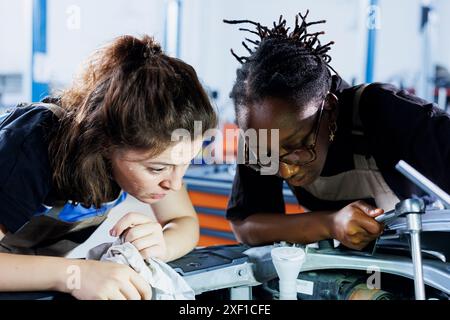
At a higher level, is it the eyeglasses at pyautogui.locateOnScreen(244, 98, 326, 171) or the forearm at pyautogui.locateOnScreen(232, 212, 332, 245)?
the eyeglasses at pyautogui.locateOnScreen(244, 98, 326, 171)

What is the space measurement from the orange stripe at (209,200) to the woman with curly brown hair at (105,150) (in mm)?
1281

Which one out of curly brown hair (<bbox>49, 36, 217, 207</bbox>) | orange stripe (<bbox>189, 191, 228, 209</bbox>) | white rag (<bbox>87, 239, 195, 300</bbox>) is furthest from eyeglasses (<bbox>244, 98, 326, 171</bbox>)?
orange stripe (<bbox>189, 191, 228, 209</bbox>)

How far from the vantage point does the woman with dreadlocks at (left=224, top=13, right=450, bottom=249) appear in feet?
2.48

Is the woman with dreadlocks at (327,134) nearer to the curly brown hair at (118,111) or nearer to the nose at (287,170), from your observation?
the nose at (287,170)

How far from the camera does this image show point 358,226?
2.28 feet

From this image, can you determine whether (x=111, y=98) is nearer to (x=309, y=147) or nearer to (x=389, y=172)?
(x=309, y=147)

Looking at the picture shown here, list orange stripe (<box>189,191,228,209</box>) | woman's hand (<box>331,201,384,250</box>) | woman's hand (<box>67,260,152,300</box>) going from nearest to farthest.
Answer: woman's hand (<box>67,260,152,300</box>)
woman's hand (<box>331,201,384,250</box>)
orange stripe (<box>189,191,228,209</box>)

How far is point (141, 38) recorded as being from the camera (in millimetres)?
751

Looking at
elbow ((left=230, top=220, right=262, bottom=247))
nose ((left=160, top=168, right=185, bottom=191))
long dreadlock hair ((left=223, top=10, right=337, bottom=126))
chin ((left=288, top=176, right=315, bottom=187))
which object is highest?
long dreadlock hair ((left=223, top=10, right=337, bottom=126))

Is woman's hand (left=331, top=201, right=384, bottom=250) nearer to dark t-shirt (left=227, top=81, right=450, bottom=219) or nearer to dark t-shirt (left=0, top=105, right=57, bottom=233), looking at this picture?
dark t-shirt (left=227, top=81, right=450, bottom=219)

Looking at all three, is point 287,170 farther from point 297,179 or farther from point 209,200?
point 209,200

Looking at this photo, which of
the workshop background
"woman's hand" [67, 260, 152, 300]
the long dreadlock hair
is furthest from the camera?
the workshop background

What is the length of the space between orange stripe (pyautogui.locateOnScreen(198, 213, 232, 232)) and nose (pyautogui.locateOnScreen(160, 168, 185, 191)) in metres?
1.39
